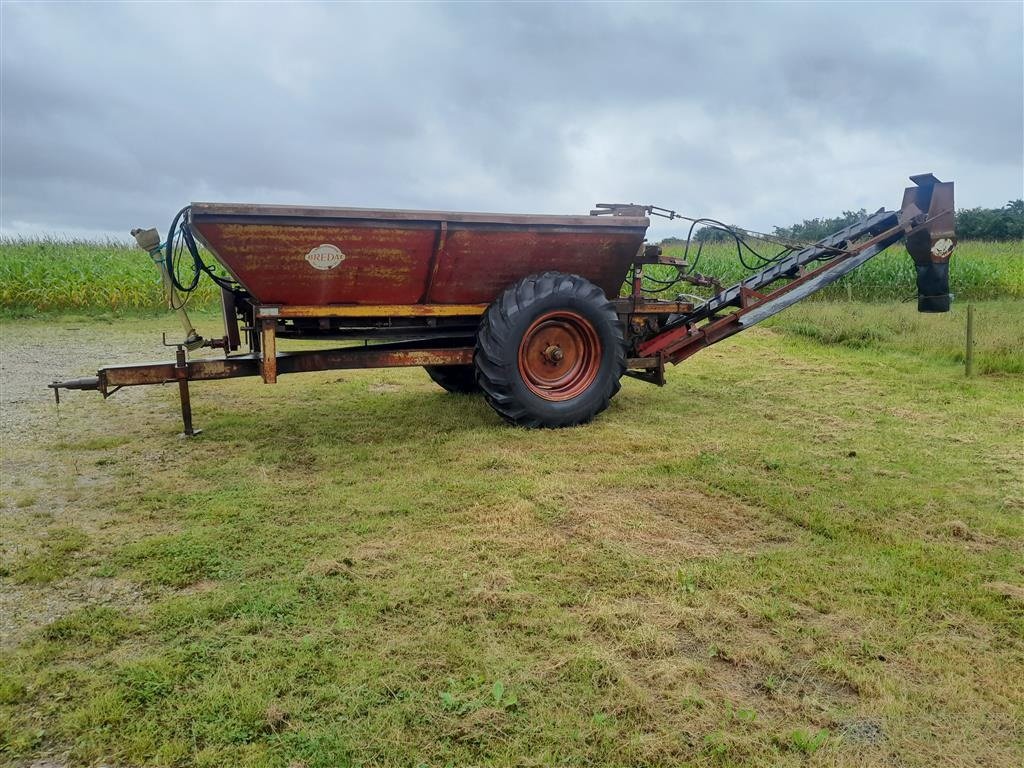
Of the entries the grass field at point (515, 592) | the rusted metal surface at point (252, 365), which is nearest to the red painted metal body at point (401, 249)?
the rusted metal surface at point (252, 365)

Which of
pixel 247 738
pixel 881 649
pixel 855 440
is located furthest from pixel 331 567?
pixel 855 440

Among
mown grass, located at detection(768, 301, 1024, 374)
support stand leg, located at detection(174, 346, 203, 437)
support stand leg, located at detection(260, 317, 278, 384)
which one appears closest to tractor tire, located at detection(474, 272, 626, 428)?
support stand leg, located at detection(260, 317, 278, 384)

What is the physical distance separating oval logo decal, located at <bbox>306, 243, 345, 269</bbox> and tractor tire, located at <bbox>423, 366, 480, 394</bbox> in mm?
2106

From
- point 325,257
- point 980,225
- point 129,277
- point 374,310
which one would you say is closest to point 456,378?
point 374,310

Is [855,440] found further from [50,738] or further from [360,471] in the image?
[50,738]

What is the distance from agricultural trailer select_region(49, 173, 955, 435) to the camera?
17.6ft

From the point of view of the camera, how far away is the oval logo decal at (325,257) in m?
5.38

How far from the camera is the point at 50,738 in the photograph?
238 cm

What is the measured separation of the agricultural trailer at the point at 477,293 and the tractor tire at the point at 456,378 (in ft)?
2.55

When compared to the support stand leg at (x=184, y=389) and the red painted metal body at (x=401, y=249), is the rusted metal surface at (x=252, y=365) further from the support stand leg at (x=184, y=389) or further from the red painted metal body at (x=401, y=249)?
the red painted metal body at (x=401, y=249)

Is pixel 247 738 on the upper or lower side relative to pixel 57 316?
lower

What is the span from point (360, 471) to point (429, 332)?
1569mm

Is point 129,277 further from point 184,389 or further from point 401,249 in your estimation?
point 401,249

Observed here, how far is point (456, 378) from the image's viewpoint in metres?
7.45
